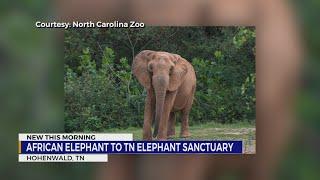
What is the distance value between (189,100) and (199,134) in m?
0.13

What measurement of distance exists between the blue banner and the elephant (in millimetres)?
35

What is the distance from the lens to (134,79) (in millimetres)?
2408

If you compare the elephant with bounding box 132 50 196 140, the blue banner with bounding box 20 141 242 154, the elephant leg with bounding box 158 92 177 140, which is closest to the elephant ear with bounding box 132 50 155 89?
the elephant with bounding box 132 50 196 140

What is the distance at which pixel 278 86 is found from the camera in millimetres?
2438

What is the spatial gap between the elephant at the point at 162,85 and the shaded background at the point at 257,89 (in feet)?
0.36

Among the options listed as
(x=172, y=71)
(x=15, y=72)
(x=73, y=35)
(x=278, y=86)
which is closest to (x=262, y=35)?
(x=278, y=86)

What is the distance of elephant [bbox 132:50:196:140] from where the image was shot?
7.91 ft

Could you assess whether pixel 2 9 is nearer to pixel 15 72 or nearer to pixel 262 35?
pixel 15 72

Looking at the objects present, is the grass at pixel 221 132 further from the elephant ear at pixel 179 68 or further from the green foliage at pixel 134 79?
the elephant ear at pixel 179 68

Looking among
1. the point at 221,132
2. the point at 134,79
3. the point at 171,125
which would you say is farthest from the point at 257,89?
the point at 134,79

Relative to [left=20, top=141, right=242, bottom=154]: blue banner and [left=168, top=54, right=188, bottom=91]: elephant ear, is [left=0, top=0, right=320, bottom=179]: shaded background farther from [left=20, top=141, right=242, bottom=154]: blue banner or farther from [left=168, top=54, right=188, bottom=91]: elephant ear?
[left=168, top=54, right=188, bottom=91]: elephant ear

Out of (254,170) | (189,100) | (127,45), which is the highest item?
(127,45)

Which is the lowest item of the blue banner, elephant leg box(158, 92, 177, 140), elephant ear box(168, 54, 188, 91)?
the blue banner

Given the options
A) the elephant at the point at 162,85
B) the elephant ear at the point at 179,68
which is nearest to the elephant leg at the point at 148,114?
the elephant at the point at 162,85
